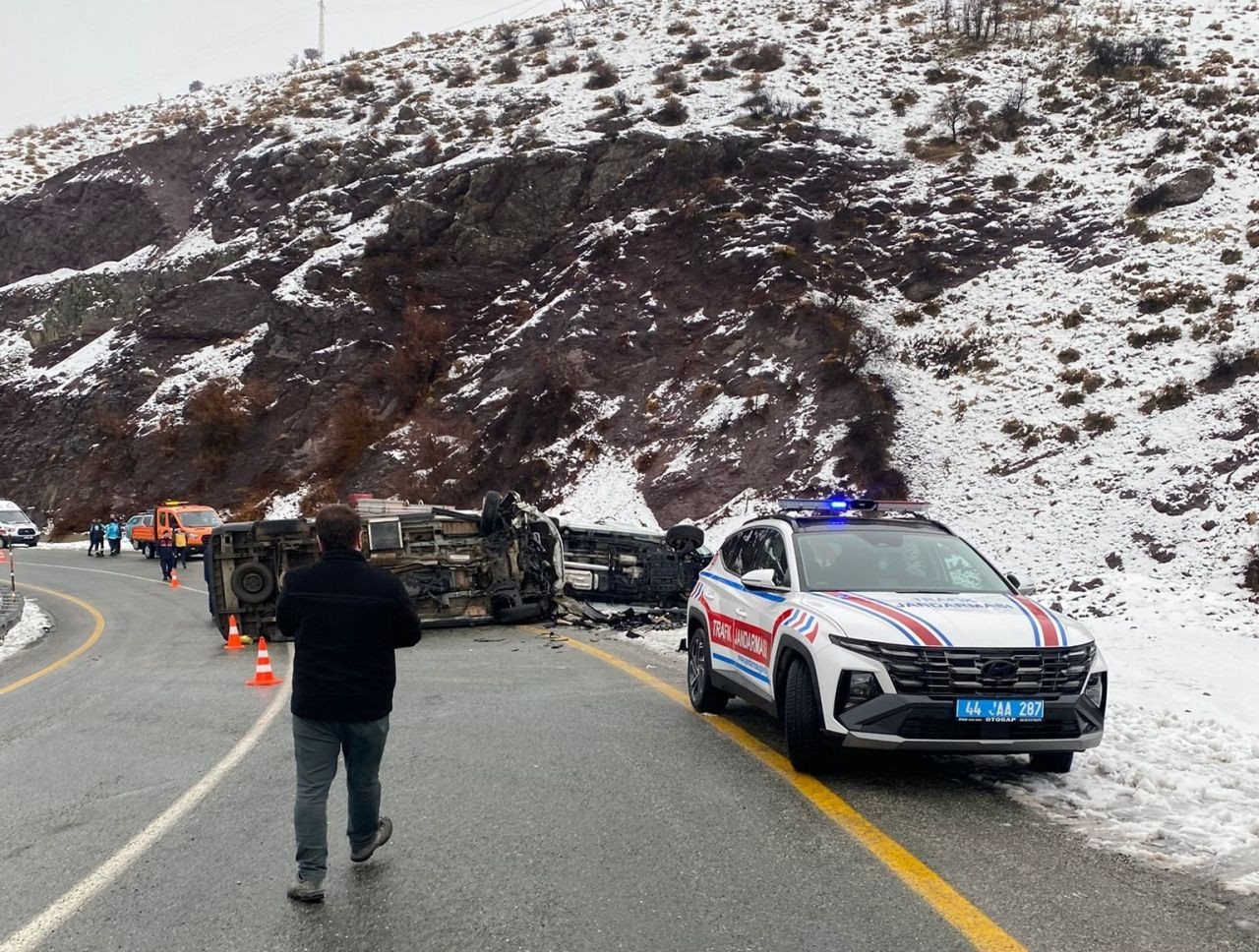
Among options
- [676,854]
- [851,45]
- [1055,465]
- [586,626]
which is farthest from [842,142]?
[676,854]

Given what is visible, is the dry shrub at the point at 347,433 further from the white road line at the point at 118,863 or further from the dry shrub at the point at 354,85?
the white road line at the point at 118,863

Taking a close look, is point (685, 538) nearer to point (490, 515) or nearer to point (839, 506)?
point (490, 515)

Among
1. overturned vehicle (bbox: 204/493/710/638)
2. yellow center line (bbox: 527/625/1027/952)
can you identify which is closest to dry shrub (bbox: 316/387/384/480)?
overturned vehicle (bbox: 204/493/710/638)

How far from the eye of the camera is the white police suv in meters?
5.18

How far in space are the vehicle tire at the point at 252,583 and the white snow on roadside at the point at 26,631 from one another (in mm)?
3101

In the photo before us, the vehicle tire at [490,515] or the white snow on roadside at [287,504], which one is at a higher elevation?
the vehicle tire at [490,515]

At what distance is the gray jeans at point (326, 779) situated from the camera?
4.04 metres

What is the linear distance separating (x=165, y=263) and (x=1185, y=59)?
151 feet

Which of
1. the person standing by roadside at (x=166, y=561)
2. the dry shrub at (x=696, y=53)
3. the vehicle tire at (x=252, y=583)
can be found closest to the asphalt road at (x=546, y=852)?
the vehicle tire at (x=252, y=583)

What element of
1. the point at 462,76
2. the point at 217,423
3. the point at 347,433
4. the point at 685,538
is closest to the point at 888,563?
the point at 685,538

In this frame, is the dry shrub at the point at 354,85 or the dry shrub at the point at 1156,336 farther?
the dry shrub at the point at 354,85

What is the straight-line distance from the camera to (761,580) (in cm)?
651

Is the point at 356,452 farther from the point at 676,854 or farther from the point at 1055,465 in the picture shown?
the point at 676,854

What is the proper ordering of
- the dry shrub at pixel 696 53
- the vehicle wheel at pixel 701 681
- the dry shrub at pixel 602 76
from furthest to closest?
the dry shrub at pixel 696 53
the dry shrub at pixel 602 76
the vehicle wheel at pixel 701 681
